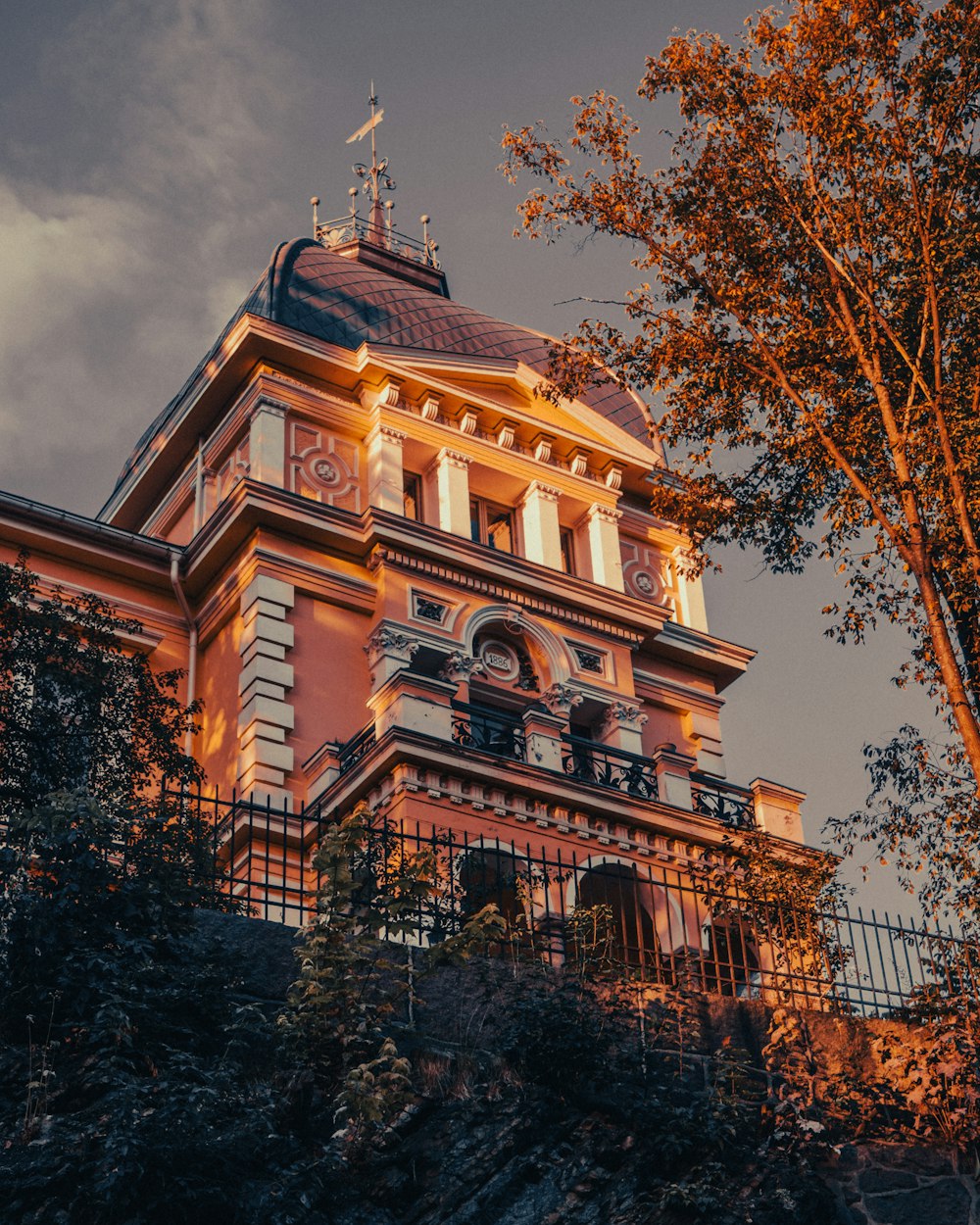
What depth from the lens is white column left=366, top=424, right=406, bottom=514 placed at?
1056 inches

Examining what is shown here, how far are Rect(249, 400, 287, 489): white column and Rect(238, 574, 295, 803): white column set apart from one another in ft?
6.43

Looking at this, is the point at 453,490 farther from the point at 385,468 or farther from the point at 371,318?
the point at 371,318

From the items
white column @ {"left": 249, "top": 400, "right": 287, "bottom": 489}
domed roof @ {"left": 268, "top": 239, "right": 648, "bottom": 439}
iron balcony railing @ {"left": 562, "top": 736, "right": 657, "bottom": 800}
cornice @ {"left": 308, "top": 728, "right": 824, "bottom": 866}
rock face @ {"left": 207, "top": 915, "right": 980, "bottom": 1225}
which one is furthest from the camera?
domed roof @ {"left": 268, "top": 239, "right": 648, "bottom": 439}

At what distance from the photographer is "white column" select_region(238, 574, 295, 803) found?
23359 mm

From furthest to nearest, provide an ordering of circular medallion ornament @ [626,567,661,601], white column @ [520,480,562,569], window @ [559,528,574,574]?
circular medallion ornament @ [626,567,661,601], window @ [559,528,574,574], white column @ [520,480,562,569]

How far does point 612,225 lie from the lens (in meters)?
19.5

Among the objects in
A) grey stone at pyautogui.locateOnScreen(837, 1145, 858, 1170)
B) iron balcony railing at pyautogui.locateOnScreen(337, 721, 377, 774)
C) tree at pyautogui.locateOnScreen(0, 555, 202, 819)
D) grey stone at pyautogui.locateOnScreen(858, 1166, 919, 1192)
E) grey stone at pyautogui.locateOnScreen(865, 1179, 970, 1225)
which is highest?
iron balcony railing at pyautogui.locateOnScreen(337, 721, 377, 774)

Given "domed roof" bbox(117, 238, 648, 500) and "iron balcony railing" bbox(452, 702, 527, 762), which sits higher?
"domed roof" bbox(117, 238, 648, 500)

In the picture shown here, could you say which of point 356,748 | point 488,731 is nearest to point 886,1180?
point 356,748

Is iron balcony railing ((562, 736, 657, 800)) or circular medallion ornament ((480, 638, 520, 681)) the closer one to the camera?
iron balcony railing ((562, 736, 657, 800))

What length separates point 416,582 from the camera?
26078mm

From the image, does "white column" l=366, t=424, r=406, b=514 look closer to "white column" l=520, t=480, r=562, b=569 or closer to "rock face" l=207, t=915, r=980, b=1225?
"white column" l=520, t=480, r=562, b=569

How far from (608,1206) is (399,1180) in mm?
1393

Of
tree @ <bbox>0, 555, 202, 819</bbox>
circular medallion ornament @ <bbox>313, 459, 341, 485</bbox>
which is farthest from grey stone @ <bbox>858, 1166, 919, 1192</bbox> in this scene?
circular medallion ornament @ <bbox>313, 459, 341, 485</bbox>
